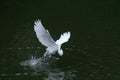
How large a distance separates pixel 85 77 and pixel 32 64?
8.33 ft

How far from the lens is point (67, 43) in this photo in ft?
64.4

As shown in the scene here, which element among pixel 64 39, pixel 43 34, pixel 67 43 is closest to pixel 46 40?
pixel 43 34

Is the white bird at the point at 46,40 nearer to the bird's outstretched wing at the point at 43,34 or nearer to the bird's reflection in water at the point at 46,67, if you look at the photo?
the bird's outstretched wing at the point at 43,34

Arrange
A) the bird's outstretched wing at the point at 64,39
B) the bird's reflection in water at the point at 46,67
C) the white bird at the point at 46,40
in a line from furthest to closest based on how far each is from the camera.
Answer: the bird's outstretched wing at the point at 64,39
the white bird at the point at 46,40
the bird's reflection in water at the point at 46,67

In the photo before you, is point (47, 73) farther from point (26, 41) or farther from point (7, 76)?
point (26, 41)

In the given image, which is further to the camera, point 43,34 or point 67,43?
point 67,43

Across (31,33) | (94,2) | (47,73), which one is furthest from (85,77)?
(94,2)

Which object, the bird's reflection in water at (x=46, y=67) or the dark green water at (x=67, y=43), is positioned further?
the dark green water at (x=67, y=43)

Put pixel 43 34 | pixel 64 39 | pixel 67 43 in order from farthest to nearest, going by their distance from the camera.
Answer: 1. pixel 67 43
2. pixel 64 39
3. pixel 43 34

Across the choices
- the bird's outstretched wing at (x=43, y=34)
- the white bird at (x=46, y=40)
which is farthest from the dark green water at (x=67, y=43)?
the bird's outstretched wing at (x=43, y=34)

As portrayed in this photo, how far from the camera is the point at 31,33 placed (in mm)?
21344

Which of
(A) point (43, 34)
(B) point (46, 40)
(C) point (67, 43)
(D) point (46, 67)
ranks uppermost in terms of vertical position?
(C) point (67, 43)

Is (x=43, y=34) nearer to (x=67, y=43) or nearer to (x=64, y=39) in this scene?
(x=64, y=39)

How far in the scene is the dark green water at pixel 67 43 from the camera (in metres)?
16.2
